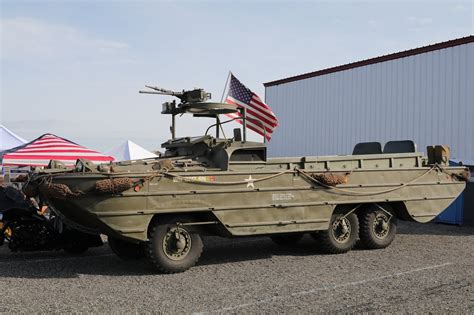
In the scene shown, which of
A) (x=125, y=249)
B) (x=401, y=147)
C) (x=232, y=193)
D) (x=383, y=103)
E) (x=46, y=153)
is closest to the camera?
(x=232, y=193)

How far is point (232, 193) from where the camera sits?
762 cm

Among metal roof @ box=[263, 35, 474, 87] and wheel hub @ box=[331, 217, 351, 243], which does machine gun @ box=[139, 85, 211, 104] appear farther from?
metal roof @ box=[263, 35, 474, 87]

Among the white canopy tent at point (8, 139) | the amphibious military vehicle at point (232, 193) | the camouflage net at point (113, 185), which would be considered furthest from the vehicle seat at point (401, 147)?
the white canopy tent at point (8, 139)

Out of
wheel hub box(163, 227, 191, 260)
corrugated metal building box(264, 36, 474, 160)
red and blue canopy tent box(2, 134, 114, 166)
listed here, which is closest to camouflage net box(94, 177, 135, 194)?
wheel hub box(163, 227, 191, 260)

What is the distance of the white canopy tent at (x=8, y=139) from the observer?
16.6 meters

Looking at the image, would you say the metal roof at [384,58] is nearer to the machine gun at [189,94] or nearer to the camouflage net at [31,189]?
the machine gun at [189,94]

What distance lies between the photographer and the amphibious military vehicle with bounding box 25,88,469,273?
6.93 meters

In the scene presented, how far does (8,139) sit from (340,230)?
12148mm

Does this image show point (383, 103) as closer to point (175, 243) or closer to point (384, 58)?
point (384, 58)

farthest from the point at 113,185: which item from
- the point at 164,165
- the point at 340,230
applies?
Answer: the point at 340,230

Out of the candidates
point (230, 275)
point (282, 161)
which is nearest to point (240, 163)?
point (282, 161)

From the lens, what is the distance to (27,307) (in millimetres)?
5648

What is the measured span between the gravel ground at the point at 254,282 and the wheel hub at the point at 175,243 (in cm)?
28

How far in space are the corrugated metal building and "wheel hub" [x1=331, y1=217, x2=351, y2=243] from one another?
761 centimetres
